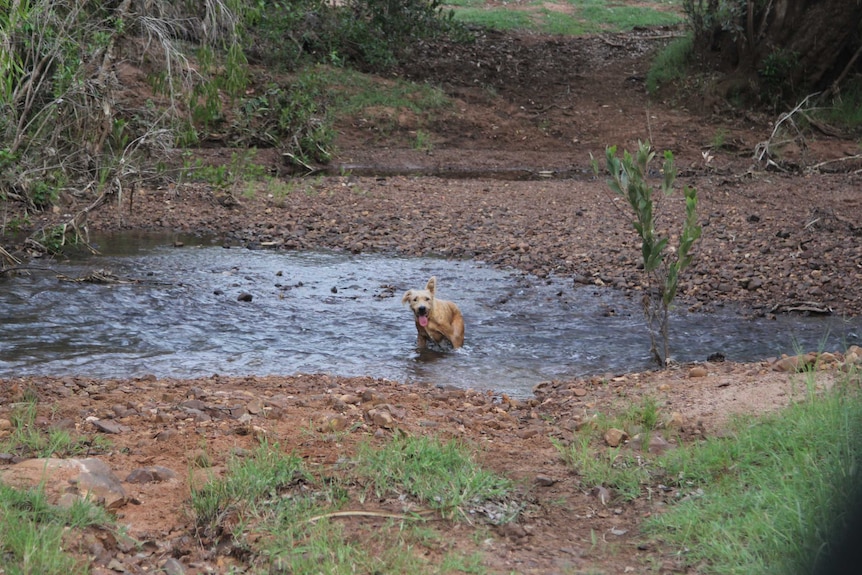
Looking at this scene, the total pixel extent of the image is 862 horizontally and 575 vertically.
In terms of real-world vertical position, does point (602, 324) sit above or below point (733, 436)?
below

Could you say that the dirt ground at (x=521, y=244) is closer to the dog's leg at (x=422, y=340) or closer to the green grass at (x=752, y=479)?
the green grass at (x=752, y=479)

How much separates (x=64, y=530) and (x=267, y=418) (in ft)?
6.30

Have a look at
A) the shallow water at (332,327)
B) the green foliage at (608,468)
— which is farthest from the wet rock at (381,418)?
the shallow water at (332,327)

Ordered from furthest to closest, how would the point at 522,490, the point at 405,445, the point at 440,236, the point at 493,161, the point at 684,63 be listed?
the point at 684,63
the point at 493,161
the point at 440,236
the point at 405,445
the point at 522,490

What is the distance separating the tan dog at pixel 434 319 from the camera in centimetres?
875

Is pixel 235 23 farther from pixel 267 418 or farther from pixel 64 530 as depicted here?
pixel 64 530

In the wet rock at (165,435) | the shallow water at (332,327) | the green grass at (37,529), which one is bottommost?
the shallow water at (332,327)

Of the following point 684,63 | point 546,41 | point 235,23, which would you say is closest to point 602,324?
point 235,23

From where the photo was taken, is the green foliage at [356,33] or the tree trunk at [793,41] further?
the green foliage at [356,33]

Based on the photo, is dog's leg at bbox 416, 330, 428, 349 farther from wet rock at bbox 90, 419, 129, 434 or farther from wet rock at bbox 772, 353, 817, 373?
wet rock at bbox 90, 419, 129, 434

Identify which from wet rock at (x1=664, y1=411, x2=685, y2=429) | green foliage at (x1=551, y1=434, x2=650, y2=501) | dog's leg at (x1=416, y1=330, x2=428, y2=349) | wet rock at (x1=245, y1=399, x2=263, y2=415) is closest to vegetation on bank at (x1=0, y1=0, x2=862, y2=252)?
wet rock at (x1=245, y1=399, x2=263, y2=415)

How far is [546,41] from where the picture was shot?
94.8ft

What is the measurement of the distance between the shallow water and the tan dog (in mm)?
141

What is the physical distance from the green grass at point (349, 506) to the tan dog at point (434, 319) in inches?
149
